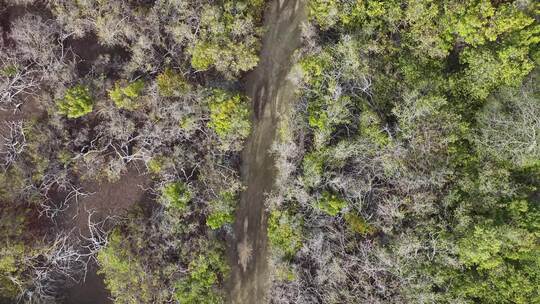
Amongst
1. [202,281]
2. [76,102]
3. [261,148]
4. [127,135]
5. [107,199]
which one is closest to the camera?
[76,102]

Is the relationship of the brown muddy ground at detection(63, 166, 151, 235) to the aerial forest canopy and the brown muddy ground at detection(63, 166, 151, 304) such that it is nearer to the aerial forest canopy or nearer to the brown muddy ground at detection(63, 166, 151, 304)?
the brown muddy ground at detection(63, 166, 151, 304)

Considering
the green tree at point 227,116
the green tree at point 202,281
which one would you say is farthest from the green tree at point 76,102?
the green tree at point 202,281

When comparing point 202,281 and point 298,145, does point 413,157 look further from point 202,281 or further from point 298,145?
point 202,281

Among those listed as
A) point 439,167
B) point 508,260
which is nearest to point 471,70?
point 439,167

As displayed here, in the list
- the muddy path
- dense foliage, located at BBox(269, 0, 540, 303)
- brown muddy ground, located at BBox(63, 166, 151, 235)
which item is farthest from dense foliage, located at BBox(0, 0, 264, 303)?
dense foliage, located at BBox(269, 0, 540, 303)

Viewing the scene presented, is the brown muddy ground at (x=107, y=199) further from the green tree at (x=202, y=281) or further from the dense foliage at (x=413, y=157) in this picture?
the dense foliage at (x=413, y=157)

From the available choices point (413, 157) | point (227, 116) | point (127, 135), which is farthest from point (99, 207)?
point (413, 157)
